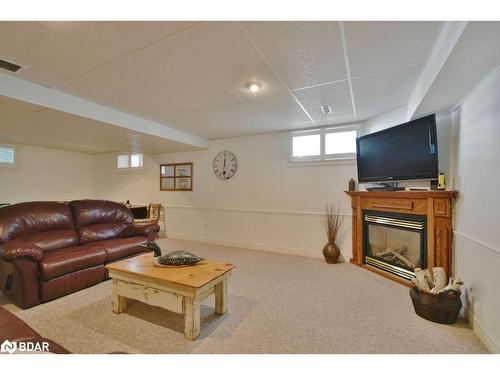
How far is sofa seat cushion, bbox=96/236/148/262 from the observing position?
2836mm

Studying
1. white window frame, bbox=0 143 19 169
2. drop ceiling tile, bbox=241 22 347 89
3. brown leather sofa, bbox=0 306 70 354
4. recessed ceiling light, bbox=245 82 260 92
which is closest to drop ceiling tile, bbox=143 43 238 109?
recessed ceiling light, bbox=245 82 260 92

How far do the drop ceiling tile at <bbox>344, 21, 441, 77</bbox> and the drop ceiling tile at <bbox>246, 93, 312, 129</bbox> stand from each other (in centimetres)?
91

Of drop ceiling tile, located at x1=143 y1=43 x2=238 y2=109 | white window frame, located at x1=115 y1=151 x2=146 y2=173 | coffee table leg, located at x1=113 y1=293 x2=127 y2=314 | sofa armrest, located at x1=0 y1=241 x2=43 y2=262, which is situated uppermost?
drop ceiling tile, located at x1=143 y1=43 x2=238 y2=109

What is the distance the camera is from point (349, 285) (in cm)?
279

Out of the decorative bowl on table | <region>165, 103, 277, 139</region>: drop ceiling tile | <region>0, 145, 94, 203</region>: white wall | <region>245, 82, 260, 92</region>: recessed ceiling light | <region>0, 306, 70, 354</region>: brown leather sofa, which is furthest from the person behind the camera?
<region>0, 145, 94, 203</region>: white wall

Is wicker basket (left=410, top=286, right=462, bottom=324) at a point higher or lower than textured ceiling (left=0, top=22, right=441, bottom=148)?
lower

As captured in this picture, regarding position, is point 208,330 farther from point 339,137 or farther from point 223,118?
point 339,137

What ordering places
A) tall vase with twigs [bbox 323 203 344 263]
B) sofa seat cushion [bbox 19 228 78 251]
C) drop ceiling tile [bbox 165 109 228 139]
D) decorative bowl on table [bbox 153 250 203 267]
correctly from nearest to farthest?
decorative bowl on table [bbox 153 250 203 267], sofa seat cushion [bbox 19 228 78 251], drop ceiling tile [bbox 165 109 228 139], tall vase with twigs [bbox 323 203 344 263]

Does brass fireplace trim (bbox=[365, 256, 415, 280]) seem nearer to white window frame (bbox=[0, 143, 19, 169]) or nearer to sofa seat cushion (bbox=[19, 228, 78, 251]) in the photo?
sofa seat cushion (bbox=[19, 228, 78, 251])

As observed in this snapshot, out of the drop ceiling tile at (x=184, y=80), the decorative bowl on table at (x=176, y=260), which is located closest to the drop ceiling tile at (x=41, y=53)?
the drop ceiling tile at (x=184, y=80)

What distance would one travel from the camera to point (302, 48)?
176 cm

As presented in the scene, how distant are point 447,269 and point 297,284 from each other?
1594mm
